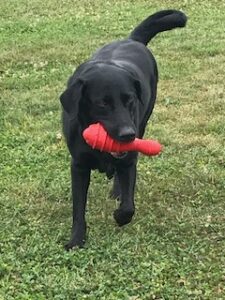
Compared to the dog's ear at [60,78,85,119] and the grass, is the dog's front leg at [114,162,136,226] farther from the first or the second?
the dog's ear at [60,78,85,119]

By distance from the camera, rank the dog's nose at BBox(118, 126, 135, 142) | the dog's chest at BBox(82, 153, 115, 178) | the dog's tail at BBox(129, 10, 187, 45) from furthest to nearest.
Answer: the dog's tail at BBox(129, 10, 187, 45) → the dog's chest at BBox(82, 153, 115, 178) → the dog's nose at BBox(118, 126, 135, 142)

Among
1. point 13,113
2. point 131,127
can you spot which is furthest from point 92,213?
point 13,113

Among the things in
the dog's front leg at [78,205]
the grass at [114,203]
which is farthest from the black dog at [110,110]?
the grass at [114,203]

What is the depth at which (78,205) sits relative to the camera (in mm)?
4508

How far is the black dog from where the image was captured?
3982 millimetres

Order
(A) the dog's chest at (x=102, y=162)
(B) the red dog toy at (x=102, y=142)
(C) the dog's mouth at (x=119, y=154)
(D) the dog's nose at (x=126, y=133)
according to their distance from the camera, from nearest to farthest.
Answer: (D) the dog's nose at (x=126, y=133) < (B) the red dog toy at (x=102, y=142) < (C) the dog's mouth at (x=119, y=154) < (A) the dog's chest at (x=102, y=162)

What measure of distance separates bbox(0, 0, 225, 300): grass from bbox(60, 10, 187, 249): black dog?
239 mm

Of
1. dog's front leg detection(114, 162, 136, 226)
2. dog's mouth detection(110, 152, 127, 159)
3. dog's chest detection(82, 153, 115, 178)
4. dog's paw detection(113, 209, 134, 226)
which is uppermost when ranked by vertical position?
dog's mouth detection(110, 152, 127, 159)

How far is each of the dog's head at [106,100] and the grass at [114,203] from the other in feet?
2.70

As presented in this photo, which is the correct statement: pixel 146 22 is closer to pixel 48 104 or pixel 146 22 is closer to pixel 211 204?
pixel 211 204

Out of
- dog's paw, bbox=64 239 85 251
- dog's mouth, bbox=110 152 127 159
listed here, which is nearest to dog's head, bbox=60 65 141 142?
dog's mouth, bbox=110 152 127 159

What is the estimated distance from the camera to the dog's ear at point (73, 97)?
158 inches

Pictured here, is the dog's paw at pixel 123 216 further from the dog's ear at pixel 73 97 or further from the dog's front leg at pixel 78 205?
the dog's ear at pixel 73 97

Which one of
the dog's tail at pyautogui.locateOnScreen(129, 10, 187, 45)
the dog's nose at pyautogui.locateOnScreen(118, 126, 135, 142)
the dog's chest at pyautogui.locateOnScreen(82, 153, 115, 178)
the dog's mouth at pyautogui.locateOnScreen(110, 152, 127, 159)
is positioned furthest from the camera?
the dog's tail at pyautogui.locateOnScreen(129, 10, 187, 45)
